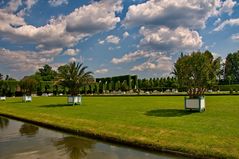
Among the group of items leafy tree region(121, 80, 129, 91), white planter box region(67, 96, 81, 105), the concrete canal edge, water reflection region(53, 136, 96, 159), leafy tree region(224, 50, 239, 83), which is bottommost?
water reflection region(53, 136, 96, 159)

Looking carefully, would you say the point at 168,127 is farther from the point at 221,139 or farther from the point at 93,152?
the point at 93,152

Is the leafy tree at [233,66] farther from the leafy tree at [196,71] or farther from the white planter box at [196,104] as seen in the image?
the white planter box at [196,104]

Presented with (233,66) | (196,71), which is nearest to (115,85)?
(233,66)

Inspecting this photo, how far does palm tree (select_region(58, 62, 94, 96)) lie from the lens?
1347 inches

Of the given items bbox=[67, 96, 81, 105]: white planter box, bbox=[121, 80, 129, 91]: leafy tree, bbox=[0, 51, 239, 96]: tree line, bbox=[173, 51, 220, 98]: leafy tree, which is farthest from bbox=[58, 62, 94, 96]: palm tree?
bbox=[121, 80, 129, 91]: leafy tree

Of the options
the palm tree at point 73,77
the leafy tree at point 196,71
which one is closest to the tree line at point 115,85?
the palm tree at point 73,77

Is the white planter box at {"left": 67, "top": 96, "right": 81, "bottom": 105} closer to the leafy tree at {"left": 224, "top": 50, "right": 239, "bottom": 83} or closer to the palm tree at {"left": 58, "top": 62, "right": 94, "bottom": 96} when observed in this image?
the palm tree at {"left": 58, "top": 62, "right": 94, "bottom": 96}

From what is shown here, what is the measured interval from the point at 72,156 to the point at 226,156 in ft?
16.6

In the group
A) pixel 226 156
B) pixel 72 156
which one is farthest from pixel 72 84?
pixel 226 156

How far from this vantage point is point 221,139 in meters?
10.3

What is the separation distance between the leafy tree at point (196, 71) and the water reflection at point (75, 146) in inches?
412

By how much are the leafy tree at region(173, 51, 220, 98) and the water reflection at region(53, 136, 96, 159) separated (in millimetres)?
10453

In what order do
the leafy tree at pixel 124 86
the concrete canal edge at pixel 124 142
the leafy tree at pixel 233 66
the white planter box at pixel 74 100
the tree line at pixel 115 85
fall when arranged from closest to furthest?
the concrete canal edge at pixel 124 142
the white planter box at pixel 74 100
the tree line at pixel 115 85
the leafy tree at pixel 124 86
the leafy tree at pixel 233 66

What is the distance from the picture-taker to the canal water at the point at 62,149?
9.70 m
